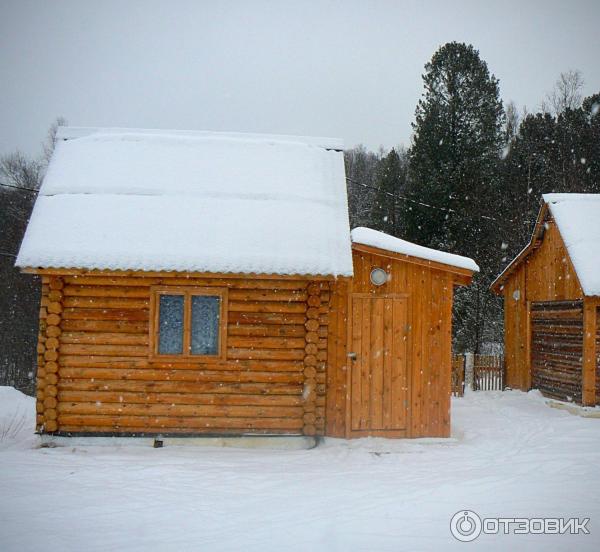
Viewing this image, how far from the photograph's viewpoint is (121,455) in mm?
9078

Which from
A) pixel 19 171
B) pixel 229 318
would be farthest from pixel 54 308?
pixel 19 171

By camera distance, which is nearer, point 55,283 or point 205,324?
point 55,283

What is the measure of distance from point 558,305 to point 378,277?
7.30m

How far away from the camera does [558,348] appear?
15000 millimetres

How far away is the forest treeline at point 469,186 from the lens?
2612 cm

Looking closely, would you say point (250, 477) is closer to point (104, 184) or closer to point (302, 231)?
point (302, 231)

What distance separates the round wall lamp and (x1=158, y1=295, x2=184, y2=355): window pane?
353 centimetres

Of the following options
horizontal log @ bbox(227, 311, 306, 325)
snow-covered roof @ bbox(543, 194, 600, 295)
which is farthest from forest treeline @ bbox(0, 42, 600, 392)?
horizontal log @ bbox(227, 311, 306, 325)

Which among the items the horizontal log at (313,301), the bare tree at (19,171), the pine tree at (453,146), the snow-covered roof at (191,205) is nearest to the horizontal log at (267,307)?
the horizontal log at (313,301)

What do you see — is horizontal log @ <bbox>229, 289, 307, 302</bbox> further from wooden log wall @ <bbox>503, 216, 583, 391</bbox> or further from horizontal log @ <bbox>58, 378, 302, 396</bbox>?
wooden log wall @ <bbox>503, 216, 583, 391</bbox>

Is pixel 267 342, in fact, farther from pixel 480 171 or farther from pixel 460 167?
pixel 480 171

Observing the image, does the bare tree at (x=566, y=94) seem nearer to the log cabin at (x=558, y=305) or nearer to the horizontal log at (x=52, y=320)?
the log cabin at (x=558, y=305)

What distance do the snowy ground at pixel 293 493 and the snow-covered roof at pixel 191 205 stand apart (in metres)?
3.09

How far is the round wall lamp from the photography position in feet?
34.0
